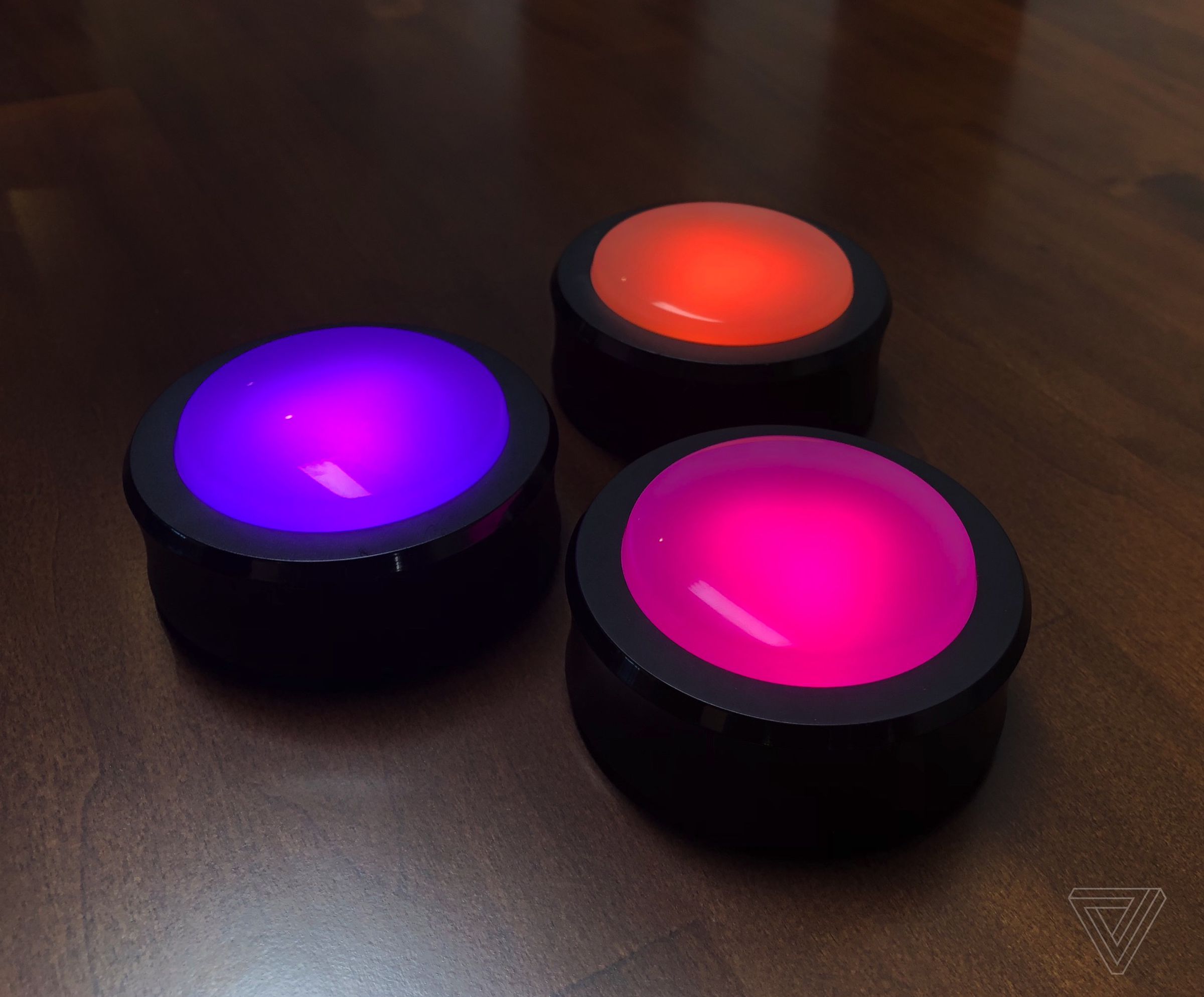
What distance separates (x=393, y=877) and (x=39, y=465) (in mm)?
610

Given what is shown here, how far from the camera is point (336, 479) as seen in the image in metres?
0.88

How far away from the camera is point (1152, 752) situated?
875 mm

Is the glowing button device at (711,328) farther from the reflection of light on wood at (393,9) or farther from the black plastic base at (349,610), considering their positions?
the reflection of light on wood at (393,9)

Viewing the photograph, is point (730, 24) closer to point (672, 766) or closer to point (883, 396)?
point (883, 396)

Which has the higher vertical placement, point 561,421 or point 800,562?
Result: point 800,562

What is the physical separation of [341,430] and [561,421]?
32cm

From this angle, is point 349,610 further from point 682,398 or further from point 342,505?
point 682,398

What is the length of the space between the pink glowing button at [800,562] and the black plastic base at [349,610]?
12cm

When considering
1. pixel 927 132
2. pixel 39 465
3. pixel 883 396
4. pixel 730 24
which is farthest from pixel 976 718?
pixel 730 24

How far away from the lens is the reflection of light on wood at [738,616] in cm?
76

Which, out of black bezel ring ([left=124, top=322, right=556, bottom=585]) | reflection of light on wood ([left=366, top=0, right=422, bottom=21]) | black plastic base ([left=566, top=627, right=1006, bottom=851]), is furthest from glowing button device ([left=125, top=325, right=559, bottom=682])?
reflection of light on wood ([left=366, top=0, right=422, bottom=21])

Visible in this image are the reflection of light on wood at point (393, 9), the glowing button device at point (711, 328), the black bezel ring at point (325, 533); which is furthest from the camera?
the reflection of light on wood at point (393, 9)

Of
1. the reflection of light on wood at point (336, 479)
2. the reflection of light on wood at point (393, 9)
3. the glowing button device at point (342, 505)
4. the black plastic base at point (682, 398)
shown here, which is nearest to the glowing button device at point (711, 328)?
the black plastic base at point (682, 398)

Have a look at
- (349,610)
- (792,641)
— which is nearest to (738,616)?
(792,641)
